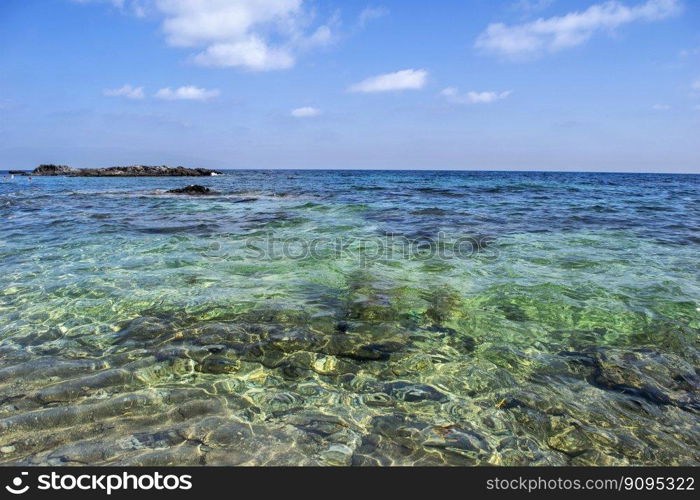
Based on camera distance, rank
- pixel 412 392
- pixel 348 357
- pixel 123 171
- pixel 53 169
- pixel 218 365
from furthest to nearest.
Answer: pixel 53 169
pixel 123 171
pixel 348 357
pixel 218 365
pixel 412 392

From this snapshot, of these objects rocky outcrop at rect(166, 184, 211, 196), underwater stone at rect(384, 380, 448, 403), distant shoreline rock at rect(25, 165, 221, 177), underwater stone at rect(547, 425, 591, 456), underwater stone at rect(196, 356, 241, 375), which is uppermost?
distant shoreline rock at rect(25, 165, 221, 177)

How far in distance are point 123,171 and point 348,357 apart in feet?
258

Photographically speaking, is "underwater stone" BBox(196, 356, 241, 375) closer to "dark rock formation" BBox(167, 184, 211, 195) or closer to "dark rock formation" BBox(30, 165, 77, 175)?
"dark rock formation" BBox(167, 184, 211, 195)

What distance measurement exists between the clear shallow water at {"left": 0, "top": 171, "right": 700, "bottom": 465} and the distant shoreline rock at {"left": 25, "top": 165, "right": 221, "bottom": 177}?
227 ft

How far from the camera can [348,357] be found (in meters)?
4.24

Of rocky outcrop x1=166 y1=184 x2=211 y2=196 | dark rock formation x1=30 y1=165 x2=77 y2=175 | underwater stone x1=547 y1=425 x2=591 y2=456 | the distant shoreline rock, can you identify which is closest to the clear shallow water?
underwater stone x1=547 y1=425 x2=591 y2=456

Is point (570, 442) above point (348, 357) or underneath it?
underneath

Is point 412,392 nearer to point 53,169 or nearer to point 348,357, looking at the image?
point 348,357

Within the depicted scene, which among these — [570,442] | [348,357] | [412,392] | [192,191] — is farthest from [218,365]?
[192,191]

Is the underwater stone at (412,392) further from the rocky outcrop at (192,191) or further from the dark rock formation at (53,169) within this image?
the dark rock formation at (53,169)

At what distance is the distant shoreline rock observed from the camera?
68.8 meters

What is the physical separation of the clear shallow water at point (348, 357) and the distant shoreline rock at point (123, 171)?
6916cm
